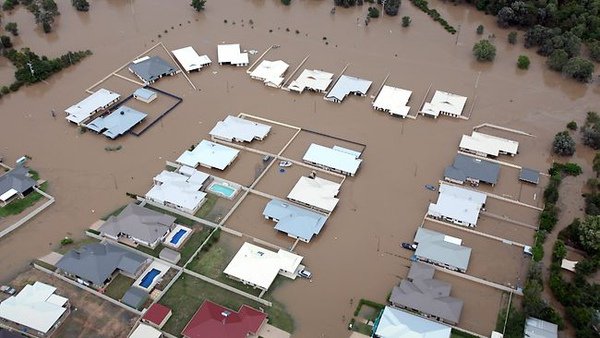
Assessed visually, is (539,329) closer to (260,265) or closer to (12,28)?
(260,265)

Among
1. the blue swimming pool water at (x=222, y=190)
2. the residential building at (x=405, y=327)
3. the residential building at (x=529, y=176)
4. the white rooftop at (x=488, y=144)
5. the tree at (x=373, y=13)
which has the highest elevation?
the tree at (x=373, y=13)

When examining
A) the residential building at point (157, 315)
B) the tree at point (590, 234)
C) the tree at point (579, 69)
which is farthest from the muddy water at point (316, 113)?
the tree at point (590, 234)

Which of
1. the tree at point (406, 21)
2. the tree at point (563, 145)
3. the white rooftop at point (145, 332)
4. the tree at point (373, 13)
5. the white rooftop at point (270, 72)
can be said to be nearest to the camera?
the white rooftop at point (145, 332)

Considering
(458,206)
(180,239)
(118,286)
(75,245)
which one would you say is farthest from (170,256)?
(458,206)

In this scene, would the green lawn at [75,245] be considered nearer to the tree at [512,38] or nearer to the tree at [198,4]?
the tree at [198,4]

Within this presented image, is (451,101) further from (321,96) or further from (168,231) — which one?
(168,231)

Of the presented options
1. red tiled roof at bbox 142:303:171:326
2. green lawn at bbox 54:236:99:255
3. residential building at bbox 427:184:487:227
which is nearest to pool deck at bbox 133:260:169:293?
red tiled roof at bbox 142:303:171:326
